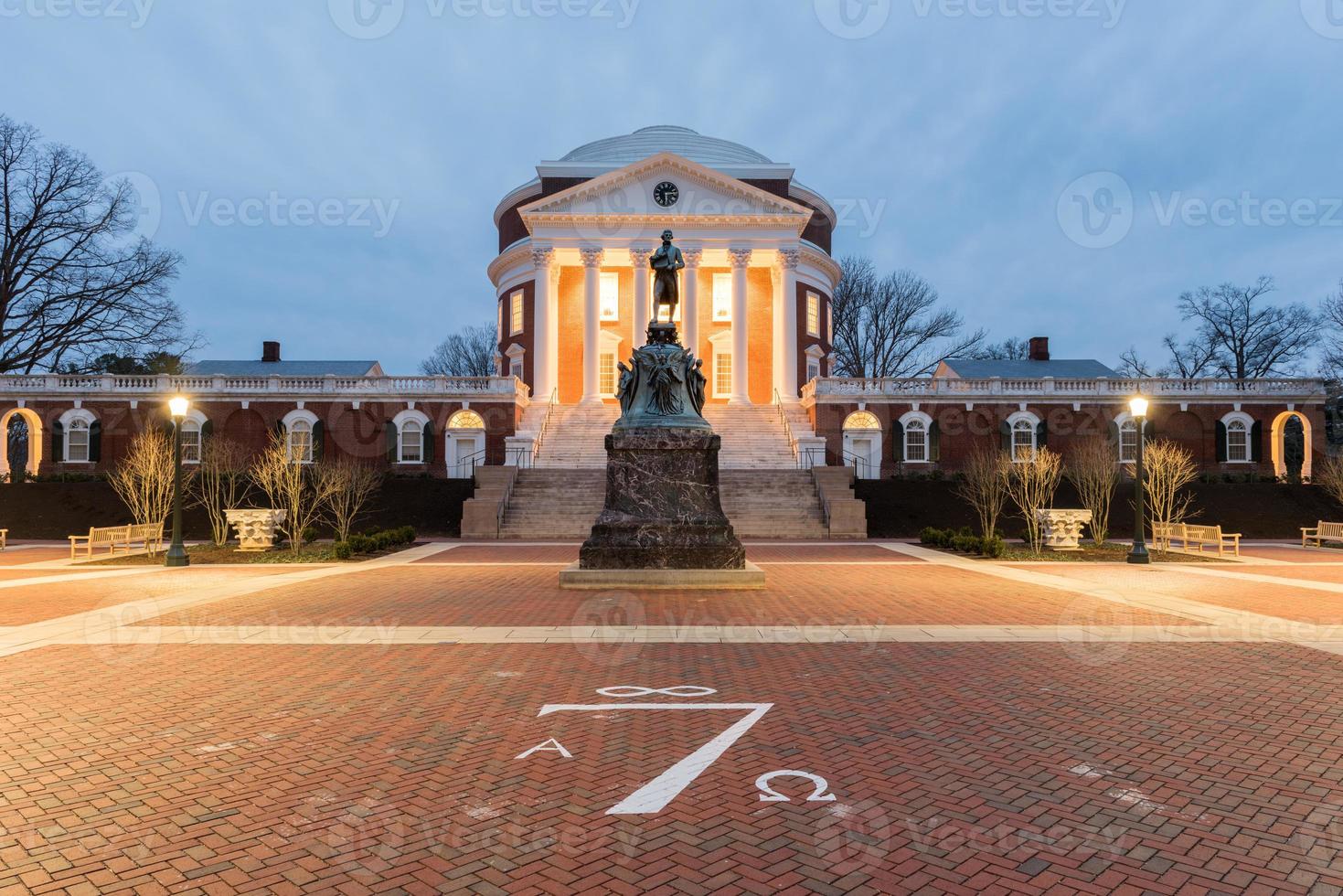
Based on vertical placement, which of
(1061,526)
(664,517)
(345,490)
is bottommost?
(1061,526)

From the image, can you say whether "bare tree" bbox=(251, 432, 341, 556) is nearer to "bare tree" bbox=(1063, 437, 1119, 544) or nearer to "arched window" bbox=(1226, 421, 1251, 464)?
"bare tree" bbox=(1063, 437, 1119, 544)

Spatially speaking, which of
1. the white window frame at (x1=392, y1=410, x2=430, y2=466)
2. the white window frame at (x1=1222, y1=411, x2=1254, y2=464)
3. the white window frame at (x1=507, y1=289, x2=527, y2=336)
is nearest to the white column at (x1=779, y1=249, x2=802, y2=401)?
the white window frame at (x1=507, y1=289, x2=527, y2=336)

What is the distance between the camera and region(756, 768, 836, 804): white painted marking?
16.8 feet

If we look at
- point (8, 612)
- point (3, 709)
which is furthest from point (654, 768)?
point (8, 612)

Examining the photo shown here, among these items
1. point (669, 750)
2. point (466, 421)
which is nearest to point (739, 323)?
point (466, 421)

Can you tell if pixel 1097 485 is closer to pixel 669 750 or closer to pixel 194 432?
pixel 669 750

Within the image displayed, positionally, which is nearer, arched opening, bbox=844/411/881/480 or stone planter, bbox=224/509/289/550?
stone planter, bbox=224/509/289/550

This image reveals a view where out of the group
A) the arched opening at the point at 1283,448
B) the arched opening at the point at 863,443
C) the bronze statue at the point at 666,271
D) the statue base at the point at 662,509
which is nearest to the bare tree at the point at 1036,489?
the statue base at the point at 662,509

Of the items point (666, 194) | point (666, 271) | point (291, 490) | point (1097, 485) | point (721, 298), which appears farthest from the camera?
point (721, 298)

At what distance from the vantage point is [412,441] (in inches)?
1602

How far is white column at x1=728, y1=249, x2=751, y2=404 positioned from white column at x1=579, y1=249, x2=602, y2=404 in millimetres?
7572

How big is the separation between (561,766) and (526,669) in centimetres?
293

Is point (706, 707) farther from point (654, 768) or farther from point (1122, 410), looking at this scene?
point (1122, 410)

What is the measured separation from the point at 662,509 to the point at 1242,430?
1571 inches
